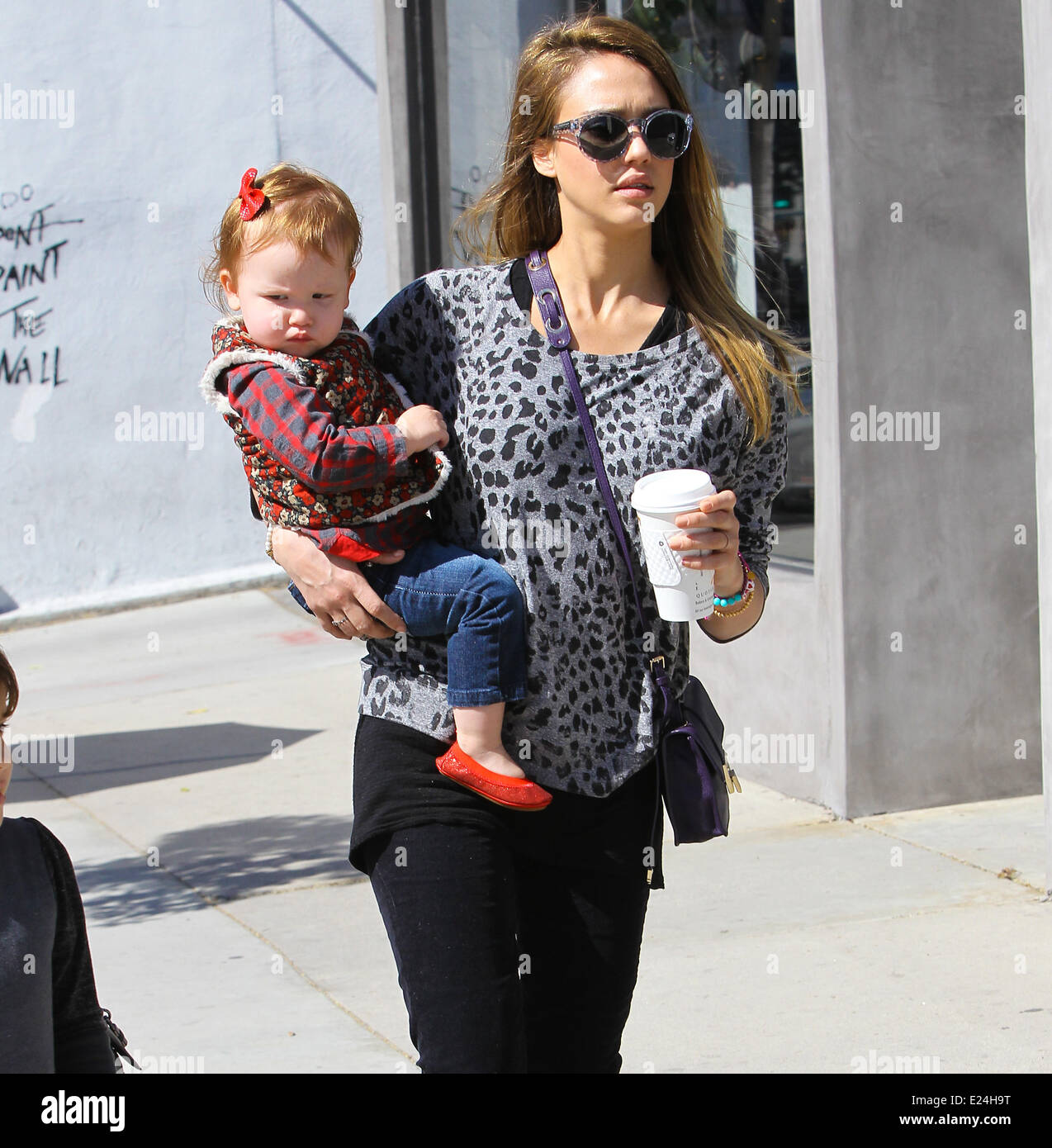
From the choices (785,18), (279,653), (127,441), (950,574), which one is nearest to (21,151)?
(127,441)

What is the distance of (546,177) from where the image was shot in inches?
112

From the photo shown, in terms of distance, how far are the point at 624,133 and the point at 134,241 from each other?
941 cm

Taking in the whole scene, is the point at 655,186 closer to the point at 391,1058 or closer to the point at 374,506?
the point at 374,506

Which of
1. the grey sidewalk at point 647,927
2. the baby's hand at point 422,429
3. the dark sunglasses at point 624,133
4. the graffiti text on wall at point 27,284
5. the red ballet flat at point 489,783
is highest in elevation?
the graffiti text on wall at point 27,284

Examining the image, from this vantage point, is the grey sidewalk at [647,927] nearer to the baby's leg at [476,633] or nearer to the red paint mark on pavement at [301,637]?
the baby's leg at [476,633]

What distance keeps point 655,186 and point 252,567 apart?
9616 mm

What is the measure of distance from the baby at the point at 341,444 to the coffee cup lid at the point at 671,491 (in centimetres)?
25

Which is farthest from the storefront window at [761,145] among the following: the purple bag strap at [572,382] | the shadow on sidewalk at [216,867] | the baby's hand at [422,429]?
the baby's hand at [422,429]

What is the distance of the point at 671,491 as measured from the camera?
2457 millimetres

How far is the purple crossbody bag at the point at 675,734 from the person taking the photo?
2.57m

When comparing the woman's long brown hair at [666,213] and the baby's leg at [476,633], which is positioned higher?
the woman's long brown hair at [666,213]

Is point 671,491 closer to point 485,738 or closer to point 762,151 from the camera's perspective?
point 485,738

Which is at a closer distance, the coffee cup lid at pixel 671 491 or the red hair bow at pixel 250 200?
the coffee cup lid at pixel 671 491

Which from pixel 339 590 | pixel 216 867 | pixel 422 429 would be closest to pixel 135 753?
pixel 216 867
